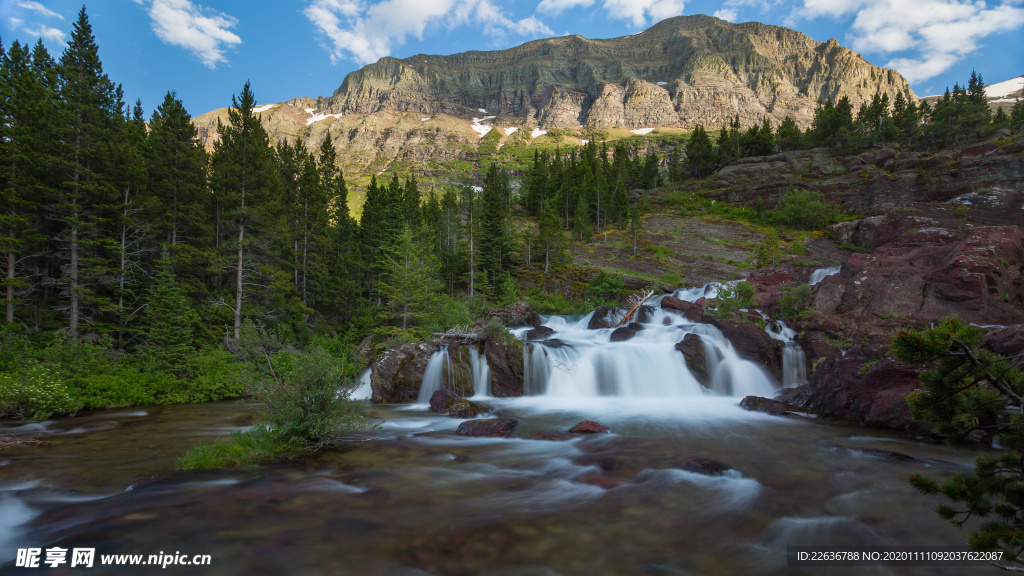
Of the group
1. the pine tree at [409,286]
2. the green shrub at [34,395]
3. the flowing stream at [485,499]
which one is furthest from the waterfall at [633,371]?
the green shrub at [34,395]

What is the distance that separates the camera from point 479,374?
1947cm

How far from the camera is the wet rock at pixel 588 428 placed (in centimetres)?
1257

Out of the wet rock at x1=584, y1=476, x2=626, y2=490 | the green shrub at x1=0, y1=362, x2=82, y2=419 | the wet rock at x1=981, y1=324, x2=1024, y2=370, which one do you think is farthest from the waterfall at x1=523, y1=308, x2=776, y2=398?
the green shrub at x1=0, y1=362, x2=82, y2=419

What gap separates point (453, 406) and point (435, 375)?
3724 millimetres

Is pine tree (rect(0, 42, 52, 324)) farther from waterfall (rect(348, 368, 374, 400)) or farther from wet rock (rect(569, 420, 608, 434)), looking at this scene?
wet rock (rect(569, 420, 608, 434))

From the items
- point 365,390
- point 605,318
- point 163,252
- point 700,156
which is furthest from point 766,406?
point 700,156

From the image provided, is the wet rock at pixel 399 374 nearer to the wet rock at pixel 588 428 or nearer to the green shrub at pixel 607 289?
the wet rock at pixel 588 428

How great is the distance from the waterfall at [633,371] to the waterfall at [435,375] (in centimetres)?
367

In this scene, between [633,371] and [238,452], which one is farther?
[633,371]

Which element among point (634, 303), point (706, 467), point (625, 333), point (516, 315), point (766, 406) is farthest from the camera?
point (634, 303)

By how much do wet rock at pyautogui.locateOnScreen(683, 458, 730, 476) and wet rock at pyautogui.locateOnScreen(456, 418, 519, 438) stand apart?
519 cm

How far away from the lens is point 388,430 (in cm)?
1282

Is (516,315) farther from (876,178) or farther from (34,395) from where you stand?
(876,178)

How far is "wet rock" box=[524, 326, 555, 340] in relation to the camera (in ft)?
82.0
